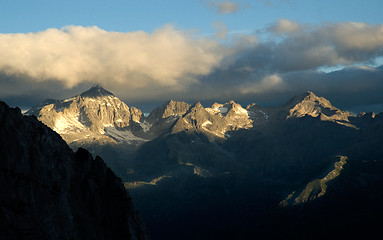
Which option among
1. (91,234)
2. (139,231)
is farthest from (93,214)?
(139,231)

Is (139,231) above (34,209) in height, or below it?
below

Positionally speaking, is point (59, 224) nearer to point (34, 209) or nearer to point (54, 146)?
point (34, 209)

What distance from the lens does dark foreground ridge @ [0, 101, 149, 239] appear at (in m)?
101

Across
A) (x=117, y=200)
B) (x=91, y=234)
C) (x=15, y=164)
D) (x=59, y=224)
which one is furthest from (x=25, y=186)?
(x=117, y=200)

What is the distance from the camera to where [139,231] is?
13300 centimetres

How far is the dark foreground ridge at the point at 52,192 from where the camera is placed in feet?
332

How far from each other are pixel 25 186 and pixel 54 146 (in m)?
19.2

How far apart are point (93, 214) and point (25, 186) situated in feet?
90.1

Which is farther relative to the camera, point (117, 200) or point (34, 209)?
point (117, 200)

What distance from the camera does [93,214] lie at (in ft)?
415

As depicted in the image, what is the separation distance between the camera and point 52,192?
111812 mm

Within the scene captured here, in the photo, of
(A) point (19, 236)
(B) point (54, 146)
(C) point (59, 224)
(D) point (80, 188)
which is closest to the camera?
(A) point (19, 236)

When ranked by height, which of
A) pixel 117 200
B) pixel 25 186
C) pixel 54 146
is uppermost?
pixel 54 146

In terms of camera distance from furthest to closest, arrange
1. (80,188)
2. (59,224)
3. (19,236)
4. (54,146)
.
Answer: (80,188)
(54,146)
(59,224)
(19,236)
